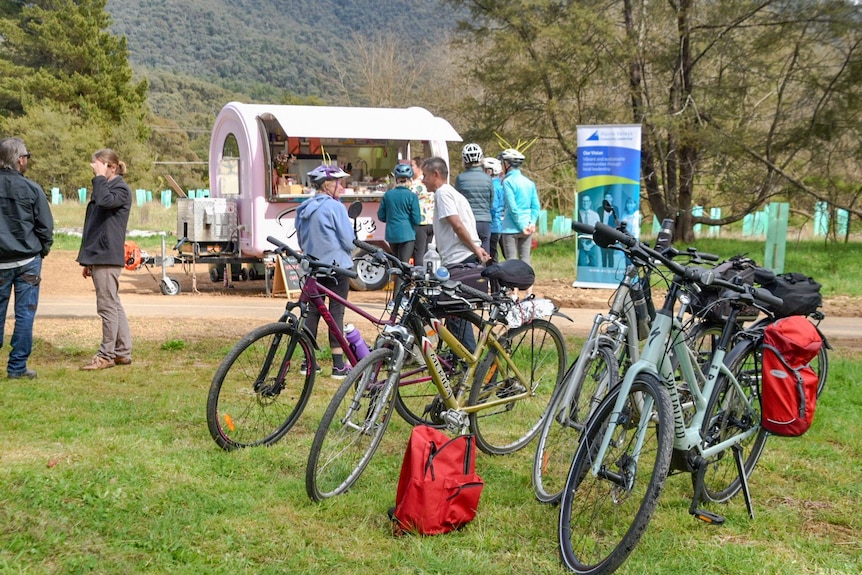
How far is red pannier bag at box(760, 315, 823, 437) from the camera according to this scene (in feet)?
14.4

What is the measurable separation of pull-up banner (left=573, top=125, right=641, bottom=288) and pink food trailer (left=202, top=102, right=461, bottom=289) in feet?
7.44

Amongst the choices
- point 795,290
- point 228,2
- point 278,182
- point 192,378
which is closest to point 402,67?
point 278,182

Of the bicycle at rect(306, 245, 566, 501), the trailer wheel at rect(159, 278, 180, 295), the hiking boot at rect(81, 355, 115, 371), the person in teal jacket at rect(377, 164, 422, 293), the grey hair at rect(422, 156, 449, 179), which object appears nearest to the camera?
the bicycle at rect(306, 245, 566, 501)

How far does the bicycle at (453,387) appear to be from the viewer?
4816 millimetres

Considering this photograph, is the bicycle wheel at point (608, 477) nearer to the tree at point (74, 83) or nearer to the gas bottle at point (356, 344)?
the gas bottle at point (356, 344)

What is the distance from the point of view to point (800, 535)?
4613mm

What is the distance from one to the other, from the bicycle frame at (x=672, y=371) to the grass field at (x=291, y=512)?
52 centimetres

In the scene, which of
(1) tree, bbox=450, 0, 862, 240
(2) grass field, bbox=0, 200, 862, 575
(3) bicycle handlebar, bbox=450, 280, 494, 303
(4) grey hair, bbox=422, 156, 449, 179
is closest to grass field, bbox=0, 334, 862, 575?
(2) grass field, bbox=0, 200, 862, 575

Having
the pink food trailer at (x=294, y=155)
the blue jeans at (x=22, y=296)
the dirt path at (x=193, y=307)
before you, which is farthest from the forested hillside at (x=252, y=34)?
the blue jeans at (x=22, y=296)

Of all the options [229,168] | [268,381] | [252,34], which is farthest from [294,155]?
[252,34]

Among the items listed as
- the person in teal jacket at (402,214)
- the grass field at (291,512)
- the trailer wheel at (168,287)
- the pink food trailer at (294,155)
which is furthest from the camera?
the trailer wheel at (168,287)

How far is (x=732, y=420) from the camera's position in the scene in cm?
470

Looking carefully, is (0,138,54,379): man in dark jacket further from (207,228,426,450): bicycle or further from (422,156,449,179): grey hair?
(422,156,449,179): grey hair

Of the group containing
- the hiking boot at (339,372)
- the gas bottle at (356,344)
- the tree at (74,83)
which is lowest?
the hiking boot at (339,372)
